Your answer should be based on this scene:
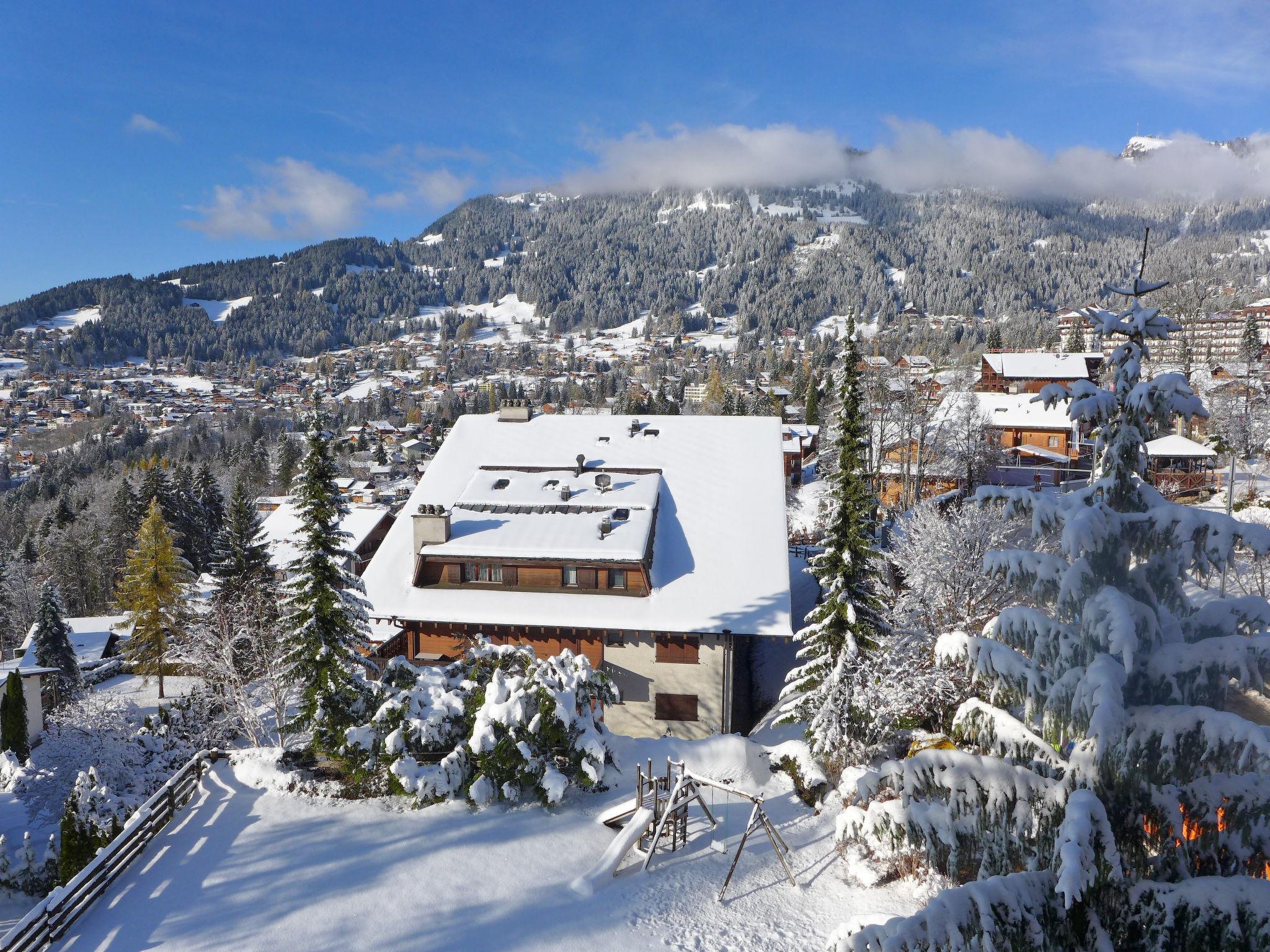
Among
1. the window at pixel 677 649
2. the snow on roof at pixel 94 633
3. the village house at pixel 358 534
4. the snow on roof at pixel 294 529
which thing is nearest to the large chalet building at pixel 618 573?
the window at pixel 677 649

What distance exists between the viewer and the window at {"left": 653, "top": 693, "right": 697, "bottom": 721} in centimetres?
2334

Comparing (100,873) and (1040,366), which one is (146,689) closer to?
(100,873)

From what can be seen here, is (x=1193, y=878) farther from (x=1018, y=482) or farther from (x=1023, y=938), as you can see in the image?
(x=1018, y=482)

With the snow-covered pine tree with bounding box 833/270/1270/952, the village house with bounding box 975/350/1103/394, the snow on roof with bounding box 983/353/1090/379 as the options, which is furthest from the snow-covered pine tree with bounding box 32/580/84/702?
the snow on roof with bounding box 983/353/1090/379

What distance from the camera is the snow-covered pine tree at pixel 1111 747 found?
512cm

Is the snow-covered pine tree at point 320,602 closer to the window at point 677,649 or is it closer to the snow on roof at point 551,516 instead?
the snow on roof at point 551,516

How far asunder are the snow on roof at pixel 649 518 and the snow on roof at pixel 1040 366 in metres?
47.5

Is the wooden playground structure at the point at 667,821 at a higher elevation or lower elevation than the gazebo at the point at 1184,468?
lower

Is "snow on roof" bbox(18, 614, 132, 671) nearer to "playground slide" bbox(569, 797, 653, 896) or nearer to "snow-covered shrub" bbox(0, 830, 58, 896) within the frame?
"snow-covered shrub" bbox(0, 830, 58, 896)

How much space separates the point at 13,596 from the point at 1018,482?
78.2 metres

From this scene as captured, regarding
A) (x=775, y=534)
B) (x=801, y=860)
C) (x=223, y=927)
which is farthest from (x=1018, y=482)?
(x=223, y=927)

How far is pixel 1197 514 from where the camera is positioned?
18.2ft

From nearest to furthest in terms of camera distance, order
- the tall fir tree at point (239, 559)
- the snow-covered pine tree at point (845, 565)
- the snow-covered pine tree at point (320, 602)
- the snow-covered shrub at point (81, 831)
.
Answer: the snow-covered shrub at point (81, 831)
the snow-covered pine tree at point (320, 602)
the snow-covered pine tree at point (845, 565)
the tall fir tree at point (239, 559)

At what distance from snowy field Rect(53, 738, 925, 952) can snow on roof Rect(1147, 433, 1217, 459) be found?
4387 cm
